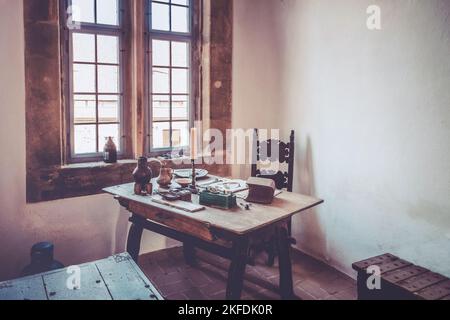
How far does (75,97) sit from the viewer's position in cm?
374

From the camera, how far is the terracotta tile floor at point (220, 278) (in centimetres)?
340

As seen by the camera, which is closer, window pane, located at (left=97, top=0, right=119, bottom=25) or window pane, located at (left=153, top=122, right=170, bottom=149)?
window pane, located at (left=97, top=0, right=119, bottom=25)

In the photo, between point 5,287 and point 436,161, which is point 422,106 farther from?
point 5,287

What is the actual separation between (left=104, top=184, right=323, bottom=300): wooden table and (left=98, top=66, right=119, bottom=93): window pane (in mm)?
1079

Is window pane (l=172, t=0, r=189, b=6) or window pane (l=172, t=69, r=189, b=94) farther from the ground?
window pane (l=172, t=0, r=189, b=6)

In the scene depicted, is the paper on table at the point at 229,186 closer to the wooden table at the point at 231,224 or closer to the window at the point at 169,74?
the wooden table at the point at 231,224

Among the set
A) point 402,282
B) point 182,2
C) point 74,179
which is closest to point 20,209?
point 74,179

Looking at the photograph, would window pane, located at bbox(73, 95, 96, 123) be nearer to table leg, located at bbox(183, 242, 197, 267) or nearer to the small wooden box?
table leg, located at bbox(183, 242, 197, 267)

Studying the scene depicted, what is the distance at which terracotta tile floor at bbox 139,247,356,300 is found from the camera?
A: 3398mm

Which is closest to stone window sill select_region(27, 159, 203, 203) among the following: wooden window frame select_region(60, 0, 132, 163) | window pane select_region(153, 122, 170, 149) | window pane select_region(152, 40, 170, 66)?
wooden window frame select_region(60, 0, 132, 163)

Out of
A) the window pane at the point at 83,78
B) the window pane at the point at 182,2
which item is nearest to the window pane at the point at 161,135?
the window pane at the point at 83,78

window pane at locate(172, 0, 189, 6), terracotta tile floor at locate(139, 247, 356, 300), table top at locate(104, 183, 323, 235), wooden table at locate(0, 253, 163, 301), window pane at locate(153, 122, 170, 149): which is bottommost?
terracotta tile floor at locate(139, 247, 356, 300)
